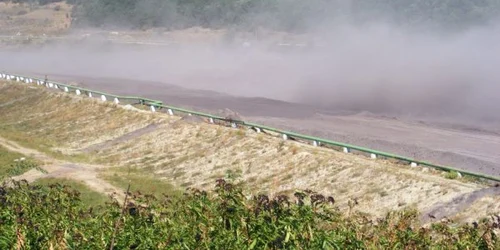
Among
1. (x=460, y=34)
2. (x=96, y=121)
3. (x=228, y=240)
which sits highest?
(x=460, y=34)

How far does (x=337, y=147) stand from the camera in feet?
104

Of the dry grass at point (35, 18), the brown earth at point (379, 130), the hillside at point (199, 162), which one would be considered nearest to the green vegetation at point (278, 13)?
the dry grass at point (35, 18)

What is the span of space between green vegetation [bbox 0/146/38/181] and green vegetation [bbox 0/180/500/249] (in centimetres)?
2152

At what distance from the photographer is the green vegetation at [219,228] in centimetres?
1054

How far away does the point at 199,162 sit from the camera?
3350 centimetres

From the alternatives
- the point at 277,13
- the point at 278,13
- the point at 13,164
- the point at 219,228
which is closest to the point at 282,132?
the point at 13,164

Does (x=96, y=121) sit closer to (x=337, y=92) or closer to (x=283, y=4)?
(x=337, y=92)

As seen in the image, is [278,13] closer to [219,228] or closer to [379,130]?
[379,130]

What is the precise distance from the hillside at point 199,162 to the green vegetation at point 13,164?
0.69 meters

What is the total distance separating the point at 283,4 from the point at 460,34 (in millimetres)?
35490

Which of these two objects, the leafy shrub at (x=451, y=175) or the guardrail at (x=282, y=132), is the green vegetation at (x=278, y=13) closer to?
the guardrail at (x=282, y=132)

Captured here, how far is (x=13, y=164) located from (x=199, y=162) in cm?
987

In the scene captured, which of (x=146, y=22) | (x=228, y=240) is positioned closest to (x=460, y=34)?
(x=146, y=22)

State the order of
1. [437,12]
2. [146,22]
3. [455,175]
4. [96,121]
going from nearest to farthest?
[455,175]
[96,121]
[437,12]
[146,22]
